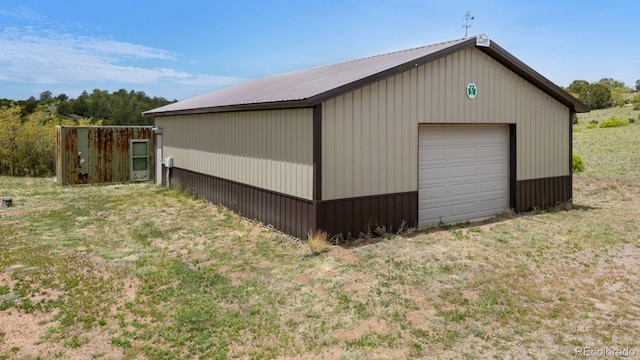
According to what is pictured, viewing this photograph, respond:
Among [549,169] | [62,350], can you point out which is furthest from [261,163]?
[549,169]

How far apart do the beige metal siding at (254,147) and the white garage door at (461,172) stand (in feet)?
8.30

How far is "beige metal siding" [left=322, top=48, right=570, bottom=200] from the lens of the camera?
7559mm

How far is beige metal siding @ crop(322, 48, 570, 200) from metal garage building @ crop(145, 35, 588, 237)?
0.02m

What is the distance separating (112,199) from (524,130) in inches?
426

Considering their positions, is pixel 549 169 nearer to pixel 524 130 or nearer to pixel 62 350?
pixel 524 130

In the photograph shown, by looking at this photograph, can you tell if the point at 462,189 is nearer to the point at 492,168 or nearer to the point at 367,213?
the point at 492,168

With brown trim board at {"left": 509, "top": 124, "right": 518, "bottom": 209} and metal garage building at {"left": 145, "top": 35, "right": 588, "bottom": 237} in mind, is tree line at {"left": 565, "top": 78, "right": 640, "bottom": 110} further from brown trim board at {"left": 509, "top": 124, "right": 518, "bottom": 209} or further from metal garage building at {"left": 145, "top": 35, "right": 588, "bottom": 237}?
brown trim board at {"left": 509, "top": 124, "right": 518, "bottom": 209}

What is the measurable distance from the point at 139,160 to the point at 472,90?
12.5m

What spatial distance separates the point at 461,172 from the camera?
9555 millimetres

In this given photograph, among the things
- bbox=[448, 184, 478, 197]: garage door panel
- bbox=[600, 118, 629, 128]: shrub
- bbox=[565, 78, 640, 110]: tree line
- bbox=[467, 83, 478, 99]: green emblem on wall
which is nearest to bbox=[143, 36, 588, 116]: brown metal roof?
bbox=[467, 83, 478, 99]: green emblem on wall

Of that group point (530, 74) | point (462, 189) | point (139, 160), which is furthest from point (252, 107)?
point (139, 160)

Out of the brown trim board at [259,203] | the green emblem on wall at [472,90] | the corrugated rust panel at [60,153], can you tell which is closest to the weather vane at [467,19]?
the green emblem on wall at [472,90]

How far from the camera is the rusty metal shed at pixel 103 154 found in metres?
15.5

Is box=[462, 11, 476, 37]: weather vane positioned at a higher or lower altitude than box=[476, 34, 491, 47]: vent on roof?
higher
